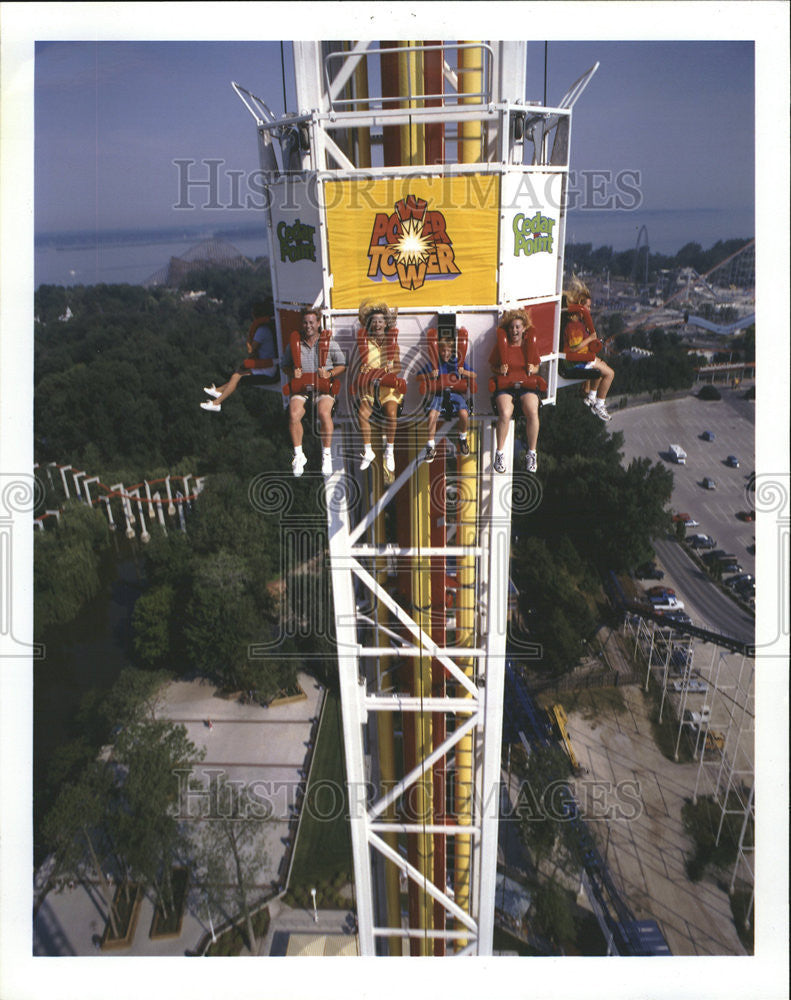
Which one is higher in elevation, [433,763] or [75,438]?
[75,438]

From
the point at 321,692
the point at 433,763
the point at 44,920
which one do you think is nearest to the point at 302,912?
the point at 44,920

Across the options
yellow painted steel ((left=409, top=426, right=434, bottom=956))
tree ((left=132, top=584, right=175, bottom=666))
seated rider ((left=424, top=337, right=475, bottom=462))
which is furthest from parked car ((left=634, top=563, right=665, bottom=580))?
seated rider ((left=424, top=337, right=475, bottom=462))

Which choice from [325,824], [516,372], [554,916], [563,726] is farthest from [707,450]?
[516,372]

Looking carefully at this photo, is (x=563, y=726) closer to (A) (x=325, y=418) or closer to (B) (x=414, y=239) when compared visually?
(A) (x=325, y=418)

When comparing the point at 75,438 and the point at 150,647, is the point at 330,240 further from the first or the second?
the point at 75,438

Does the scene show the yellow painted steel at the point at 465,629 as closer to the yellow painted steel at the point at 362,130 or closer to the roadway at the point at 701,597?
the yellow painted steel at the point at 362,130

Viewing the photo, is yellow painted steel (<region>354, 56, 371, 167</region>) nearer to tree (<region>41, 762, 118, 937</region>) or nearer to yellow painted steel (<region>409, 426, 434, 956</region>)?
yellow painted steel (<region>409, 426, 434, 956</region>)
